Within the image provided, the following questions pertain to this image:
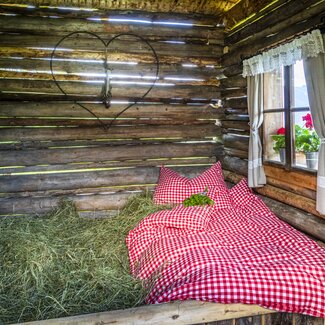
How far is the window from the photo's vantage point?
3.17 meters

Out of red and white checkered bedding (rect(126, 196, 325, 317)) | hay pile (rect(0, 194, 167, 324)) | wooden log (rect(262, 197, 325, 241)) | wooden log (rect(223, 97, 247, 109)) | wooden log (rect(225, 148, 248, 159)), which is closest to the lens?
red and white checkered bedding (rect(126, 196, 325, 317))

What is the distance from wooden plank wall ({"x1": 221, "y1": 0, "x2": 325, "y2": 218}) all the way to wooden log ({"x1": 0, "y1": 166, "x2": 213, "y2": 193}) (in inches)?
30.1

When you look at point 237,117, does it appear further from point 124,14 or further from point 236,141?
point 124,14

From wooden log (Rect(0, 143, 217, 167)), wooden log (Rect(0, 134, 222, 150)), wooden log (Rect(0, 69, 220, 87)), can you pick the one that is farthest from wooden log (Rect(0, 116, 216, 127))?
wooden log (Rect(0, 69, 220, 87))

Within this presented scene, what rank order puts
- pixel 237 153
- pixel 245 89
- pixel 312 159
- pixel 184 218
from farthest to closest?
pixel 237 153 → pixel 245 89 → pixel 184 218 → pixel 312 159

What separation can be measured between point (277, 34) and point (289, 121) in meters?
0.93

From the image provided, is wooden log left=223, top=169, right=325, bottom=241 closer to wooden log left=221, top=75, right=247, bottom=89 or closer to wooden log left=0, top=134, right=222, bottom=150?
wooden log left=221, top=75, right=247, bottom=89

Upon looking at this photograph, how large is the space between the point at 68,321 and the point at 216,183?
279cm

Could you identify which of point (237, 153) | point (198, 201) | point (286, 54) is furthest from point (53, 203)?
point (286, 54)

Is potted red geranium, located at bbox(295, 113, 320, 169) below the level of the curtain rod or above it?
below

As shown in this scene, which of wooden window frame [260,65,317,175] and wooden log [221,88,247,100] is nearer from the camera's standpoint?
wooden window frame [260,65,317,175]

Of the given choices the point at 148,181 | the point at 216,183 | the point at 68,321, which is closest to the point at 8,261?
the point at 68,321

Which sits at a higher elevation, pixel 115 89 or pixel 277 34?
pixel 277 34

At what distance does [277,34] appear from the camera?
3502 millimetres
